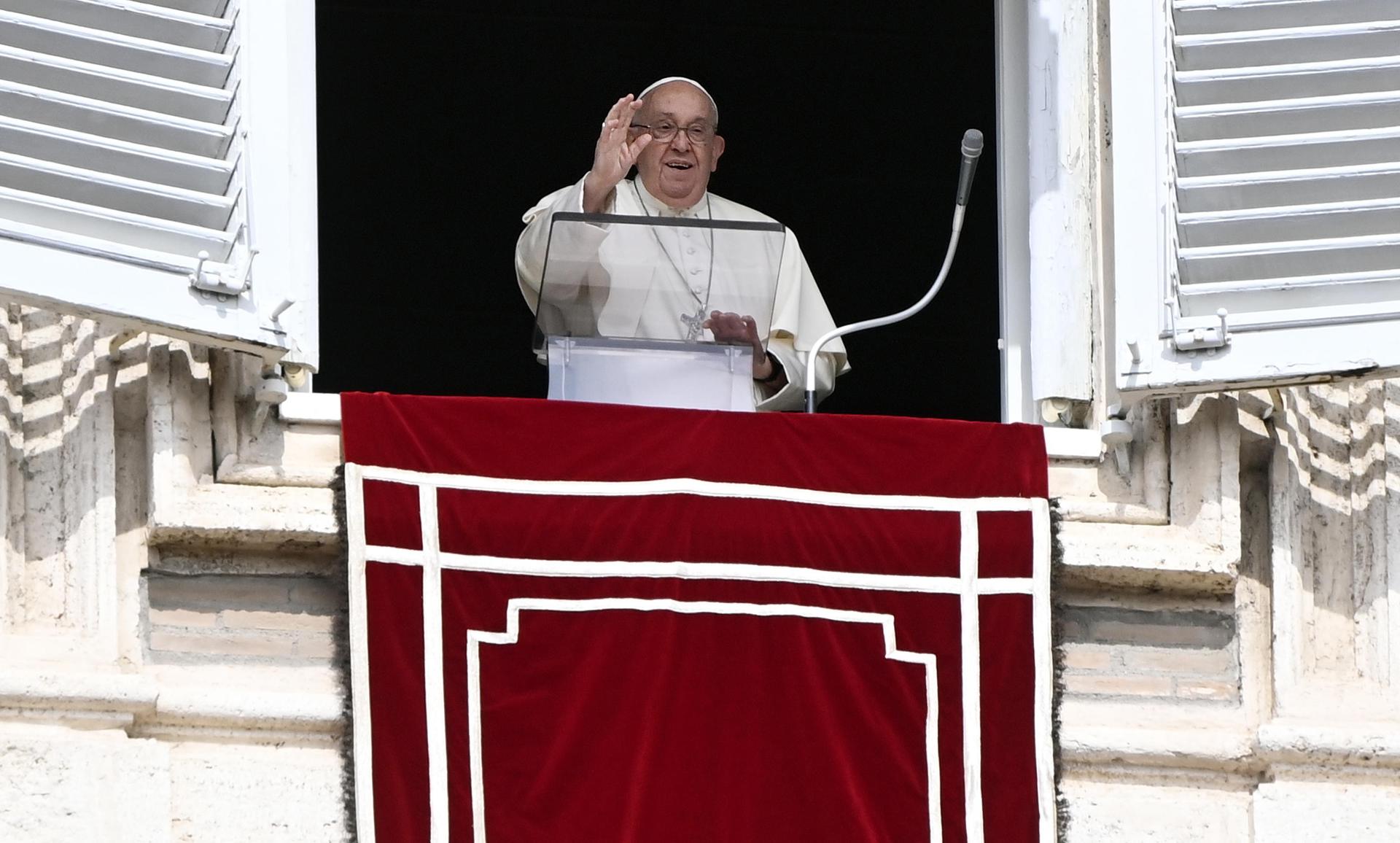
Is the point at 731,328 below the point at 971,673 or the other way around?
the other way around

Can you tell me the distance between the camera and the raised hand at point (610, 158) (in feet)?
19.9

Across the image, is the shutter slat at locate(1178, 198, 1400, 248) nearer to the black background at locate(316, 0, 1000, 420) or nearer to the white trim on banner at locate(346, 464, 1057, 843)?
the white trim on banner at locate(346, 464, 1057, 843)

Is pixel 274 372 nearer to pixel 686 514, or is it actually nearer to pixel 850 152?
pixel 686 514

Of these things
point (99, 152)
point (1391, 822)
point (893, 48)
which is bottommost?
point (1391, 822)

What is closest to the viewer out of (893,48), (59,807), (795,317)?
(59,807)

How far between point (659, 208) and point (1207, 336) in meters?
1.54

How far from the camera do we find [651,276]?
5.81m

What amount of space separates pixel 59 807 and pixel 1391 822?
7.31ft

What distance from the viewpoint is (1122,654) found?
568 centimetres

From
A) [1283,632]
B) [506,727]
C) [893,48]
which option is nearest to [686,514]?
[506,727]

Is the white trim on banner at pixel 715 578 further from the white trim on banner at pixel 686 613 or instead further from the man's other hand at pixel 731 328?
the man's other hand at pixel 731 328

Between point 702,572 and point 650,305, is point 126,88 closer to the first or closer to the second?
point 650,305

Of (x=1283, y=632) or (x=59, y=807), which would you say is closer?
(x=59, y=807)

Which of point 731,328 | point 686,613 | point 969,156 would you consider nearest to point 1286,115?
point 969,156
